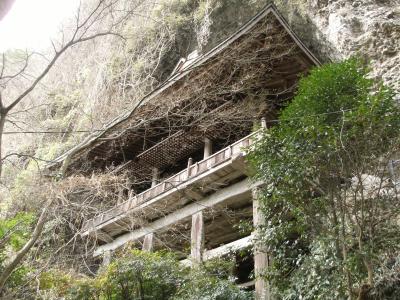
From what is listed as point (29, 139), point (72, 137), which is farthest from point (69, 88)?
point (72, 137)

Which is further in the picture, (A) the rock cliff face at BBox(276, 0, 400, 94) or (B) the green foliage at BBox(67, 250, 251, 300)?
(A) the rock cliff face at BBox(276, 0, 400, 94)

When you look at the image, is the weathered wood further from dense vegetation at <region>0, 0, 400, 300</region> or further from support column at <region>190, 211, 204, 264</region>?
dense vegetation at <region>0, 0, 400, 300</region>

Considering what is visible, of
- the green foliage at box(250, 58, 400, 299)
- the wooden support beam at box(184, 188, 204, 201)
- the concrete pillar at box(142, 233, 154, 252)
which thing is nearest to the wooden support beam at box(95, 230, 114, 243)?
the concrete pillar at box(142, 233, 154, 252)

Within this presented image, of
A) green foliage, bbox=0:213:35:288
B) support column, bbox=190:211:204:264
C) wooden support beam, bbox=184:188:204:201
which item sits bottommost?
green foliage, bbox=0:213:35:288

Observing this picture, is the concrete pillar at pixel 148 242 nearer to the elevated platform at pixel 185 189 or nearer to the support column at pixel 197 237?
the elevated platform at pixel 185 189

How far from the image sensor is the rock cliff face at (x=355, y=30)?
9.57m

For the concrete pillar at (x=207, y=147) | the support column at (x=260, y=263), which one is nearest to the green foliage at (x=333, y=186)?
the support column at (x=260, y=263)

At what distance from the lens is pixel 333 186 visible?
17.6 feet

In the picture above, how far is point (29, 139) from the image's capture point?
1731cm

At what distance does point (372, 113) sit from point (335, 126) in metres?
0.53

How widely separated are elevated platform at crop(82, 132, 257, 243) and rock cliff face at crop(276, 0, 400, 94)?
362cm

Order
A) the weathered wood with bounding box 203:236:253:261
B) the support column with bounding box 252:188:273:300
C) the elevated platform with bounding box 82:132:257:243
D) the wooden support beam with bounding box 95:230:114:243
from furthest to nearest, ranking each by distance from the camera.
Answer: the wooden support beam with bounding box 95:230:114:243 → the elevated platform with bounding box 82:132:257:243 → the weathered wood with bounding box 203:236:253:261 → the support column with bounding box 252:188:273:300

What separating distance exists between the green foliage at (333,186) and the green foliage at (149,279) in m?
1.88

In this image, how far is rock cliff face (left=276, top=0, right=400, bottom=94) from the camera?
9570 millimetres
